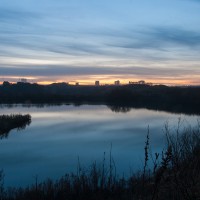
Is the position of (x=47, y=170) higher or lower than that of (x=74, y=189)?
lower

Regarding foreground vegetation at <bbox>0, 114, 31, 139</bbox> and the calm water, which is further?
foreground vegetation at <bbox>0, 114, 31, 139</bbox>

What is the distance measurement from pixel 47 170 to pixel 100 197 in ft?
18.0

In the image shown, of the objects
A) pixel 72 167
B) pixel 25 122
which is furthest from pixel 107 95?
pixel 72 167

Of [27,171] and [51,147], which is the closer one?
[27,171]

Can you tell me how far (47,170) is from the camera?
11.2 metres

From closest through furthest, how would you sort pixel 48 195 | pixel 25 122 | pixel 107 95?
pixel 48 195 < pixel 25 122 < pixel 107 95

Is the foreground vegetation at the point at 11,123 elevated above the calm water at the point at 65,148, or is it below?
above

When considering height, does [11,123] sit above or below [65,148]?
above

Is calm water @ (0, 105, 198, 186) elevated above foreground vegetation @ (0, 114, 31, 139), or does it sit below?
below

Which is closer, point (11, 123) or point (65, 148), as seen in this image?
point (65, 148)

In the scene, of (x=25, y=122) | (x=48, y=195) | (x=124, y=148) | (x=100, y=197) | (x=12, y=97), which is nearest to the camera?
(x=100, y=197)

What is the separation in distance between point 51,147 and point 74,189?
926 cm

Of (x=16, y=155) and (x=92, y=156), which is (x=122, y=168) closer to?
(x=92, y=156)

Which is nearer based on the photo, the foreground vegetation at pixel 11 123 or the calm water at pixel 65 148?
the calm water at pixel 65 148
